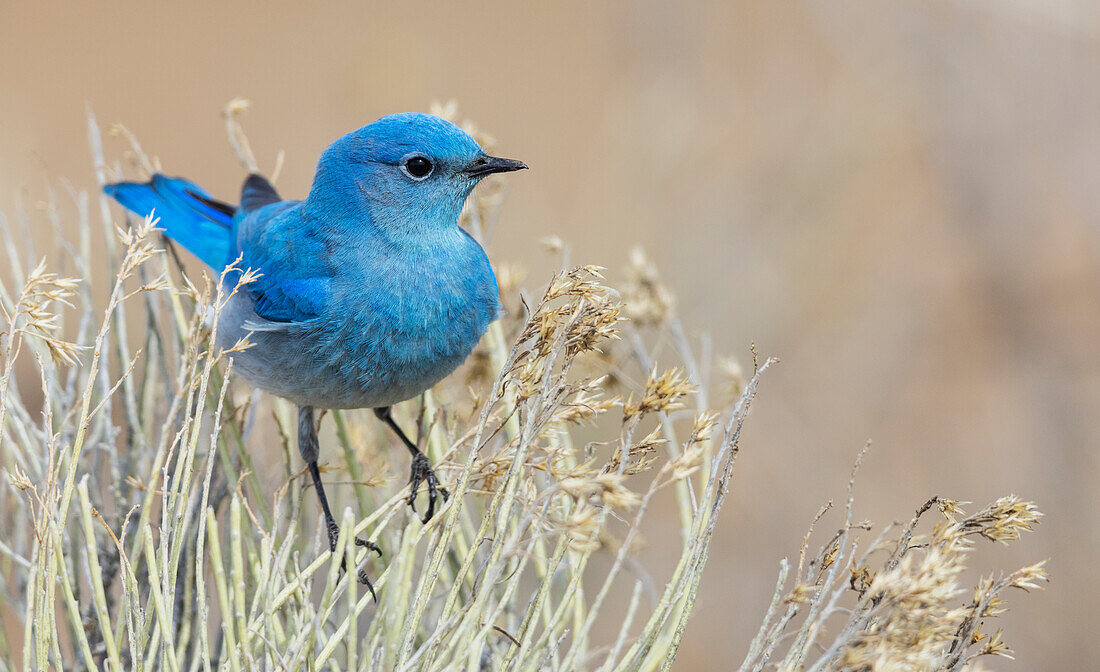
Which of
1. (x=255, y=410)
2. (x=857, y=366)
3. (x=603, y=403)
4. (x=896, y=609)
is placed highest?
(x=857, y=366)

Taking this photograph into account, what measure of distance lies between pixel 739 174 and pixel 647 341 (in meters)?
1.09

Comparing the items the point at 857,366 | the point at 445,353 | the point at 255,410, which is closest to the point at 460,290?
the point at 445,353

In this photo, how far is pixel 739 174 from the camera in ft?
18.3

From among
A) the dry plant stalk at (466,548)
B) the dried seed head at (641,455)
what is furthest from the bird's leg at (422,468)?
the dried seed head at (641,455)

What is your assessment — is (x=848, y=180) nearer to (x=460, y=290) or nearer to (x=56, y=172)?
(x=460, y=290)

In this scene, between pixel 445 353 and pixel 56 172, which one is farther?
pixel 56 172

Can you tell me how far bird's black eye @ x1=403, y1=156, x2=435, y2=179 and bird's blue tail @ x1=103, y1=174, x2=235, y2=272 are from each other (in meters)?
0.75

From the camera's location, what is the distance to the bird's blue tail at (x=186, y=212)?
3105 mm

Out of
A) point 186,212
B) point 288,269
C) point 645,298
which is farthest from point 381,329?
point 186,212

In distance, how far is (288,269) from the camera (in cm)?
269

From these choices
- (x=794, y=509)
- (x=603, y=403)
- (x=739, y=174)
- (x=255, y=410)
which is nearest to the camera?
(x=603, y=403)

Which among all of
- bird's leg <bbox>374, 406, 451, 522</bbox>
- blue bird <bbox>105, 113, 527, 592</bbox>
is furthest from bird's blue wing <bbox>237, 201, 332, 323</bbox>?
bird's leg <bbox>374, 406, 451, 522</bbox>

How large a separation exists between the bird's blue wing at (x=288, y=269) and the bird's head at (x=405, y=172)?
11cm

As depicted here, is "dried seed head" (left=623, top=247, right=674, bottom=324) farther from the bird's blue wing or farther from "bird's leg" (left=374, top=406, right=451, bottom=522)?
the bird's blue wing
